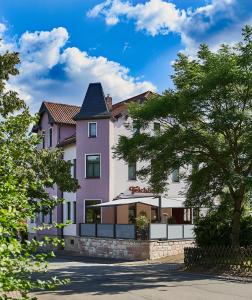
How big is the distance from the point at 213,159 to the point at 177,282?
684 cm

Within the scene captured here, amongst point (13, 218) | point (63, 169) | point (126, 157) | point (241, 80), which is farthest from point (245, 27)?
point (13, 218)

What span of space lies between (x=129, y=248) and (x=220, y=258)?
11981 mm

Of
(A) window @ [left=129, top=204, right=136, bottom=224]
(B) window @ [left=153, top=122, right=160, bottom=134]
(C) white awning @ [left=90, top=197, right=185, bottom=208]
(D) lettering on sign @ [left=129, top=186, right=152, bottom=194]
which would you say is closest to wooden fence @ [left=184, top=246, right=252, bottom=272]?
(B) window @ [left=153, top=122, right=160, bottom=134]

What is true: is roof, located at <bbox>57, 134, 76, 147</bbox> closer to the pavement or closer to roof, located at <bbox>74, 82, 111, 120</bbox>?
roof, located at <bbox>74, 82, 111, 120</bbox>

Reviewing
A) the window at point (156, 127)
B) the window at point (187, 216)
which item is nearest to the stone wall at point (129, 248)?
the window at point (187, 216)

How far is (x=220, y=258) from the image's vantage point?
24.4 m

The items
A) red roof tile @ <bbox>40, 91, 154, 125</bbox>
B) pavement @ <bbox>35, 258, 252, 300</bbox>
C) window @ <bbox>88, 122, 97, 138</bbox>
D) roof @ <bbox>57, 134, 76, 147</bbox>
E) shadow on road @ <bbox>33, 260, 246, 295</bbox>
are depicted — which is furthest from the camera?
red roof tile @ <bbox>40, 91, 154, 125</bbox>

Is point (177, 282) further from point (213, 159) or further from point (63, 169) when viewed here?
point (63, 169)

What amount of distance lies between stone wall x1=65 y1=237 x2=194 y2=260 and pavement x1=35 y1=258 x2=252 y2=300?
7628 mm

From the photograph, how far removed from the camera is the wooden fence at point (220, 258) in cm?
2358

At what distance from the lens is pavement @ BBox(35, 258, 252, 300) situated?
17.3m

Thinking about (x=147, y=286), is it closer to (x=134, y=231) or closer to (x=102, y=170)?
(x=134, y=231)

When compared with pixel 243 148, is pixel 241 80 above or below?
above

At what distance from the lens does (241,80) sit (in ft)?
74.4
